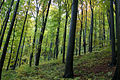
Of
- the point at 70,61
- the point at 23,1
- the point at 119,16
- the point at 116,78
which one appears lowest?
the point at 116,78

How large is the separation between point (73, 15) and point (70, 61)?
346 cm

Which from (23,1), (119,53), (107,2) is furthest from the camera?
(23,1)

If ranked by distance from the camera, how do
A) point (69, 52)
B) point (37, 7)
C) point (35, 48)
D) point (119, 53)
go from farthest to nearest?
point (37, 7) < point (35, 48) < point (69, 52) < point (119, 53)

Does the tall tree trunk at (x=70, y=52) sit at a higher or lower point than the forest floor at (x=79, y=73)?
higher

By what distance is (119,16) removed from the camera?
4.34 meters

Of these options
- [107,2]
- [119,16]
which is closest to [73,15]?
[119,16]

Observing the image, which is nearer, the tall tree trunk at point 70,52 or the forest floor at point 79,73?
the forest floor at point 79,73

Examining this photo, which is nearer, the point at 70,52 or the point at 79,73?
the point at 70,52

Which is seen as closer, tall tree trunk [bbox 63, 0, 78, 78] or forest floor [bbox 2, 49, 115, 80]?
forest floor [bbox 2, 49, 115, 80]

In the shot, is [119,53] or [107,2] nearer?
[119,53]

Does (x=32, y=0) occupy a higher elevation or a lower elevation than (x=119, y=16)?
higher

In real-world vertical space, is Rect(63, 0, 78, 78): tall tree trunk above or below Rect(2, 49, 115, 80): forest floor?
above

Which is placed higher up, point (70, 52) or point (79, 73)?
point (70, 52)

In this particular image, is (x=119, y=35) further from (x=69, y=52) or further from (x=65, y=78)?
(x=65, y=78)
